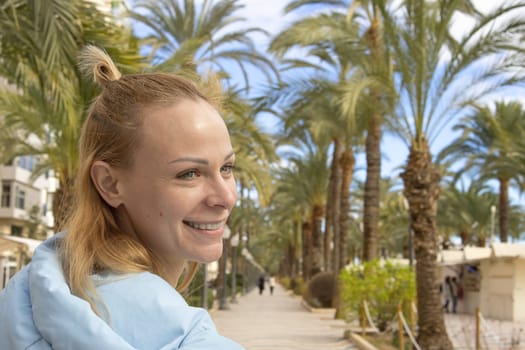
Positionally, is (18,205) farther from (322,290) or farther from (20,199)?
(322,290)

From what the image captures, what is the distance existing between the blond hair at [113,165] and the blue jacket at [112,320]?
0.04 metres

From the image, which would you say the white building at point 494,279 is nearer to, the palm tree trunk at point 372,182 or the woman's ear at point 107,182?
the palm tree trunk at point 372,182

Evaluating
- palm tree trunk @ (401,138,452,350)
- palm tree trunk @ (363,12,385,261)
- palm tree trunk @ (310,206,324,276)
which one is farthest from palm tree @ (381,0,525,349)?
palm tree trunk @ (310,206,324,276)

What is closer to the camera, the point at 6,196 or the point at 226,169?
the point at 226,169

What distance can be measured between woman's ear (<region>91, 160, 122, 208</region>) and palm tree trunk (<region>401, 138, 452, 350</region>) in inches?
489

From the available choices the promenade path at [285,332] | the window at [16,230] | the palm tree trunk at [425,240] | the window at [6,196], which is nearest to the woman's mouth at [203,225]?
the promenade path at [285,332]

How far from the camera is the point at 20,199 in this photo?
49.7 meters

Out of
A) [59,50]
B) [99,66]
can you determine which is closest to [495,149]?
[59,50]

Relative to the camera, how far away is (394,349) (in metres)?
14.7

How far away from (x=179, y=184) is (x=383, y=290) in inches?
661

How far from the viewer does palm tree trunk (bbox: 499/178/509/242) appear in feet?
105

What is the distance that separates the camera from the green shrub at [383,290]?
17.5 m

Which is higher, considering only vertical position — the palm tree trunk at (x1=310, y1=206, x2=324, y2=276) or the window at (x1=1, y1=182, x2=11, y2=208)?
the window at (x1=1, y1=182, x2=11, y2=208)

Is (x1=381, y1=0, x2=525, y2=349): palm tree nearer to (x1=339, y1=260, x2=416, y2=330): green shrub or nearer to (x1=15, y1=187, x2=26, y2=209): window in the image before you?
(x1=339, y1=260, x2=416, y2=330): green shrub
